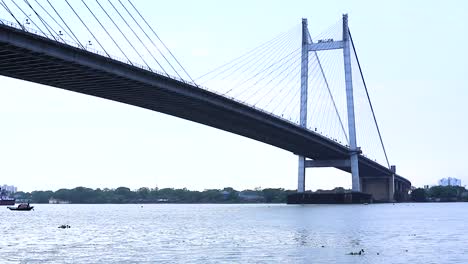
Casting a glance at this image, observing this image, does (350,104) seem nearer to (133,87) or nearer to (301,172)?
(301,172)

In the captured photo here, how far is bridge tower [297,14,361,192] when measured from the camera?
116 metres

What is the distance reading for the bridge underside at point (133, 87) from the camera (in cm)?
5597

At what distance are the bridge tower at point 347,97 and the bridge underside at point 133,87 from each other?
5.01 m

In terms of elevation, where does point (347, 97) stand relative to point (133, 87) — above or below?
above

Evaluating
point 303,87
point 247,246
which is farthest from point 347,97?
point 247,246

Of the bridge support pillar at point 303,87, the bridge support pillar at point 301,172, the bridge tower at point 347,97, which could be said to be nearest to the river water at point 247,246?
the bridge support pillar at point 303,87

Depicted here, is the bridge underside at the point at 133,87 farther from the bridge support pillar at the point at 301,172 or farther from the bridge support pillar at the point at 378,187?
the bridge support pillar at the point at 378,187

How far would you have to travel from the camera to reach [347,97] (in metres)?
117

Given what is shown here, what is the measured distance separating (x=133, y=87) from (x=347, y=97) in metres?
52.7

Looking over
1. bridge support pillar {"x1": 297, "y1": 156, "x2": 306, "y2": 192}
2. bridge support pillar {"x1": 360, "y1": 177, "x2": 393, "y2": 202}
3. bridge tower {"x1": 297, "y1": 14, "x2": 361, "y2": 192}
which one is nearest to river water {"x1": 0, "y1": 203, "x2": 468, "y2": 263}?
bridge tower {"x1": 297, "y1": 14, "x2": 361, "y2": 192}

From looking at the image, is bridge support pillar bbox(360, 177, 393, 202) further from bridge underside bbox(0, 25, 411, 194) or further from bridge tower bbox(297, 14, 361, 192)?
bridge underside bbox(0, 25, 411, 194)

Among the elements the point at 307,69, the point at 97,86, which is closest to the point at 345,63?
the point at 307,69

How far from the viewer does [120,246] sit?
41.2 meters

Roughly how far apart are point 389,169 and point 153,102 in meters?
84.8
